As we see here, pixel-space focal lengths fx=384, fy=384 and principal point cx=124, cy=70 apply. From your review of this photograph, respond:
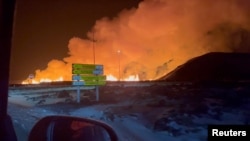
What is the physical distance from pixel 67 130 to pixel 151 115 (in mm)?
3949

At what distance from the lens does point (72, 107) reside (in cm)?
612

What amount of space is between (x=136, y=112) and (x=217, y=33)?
21.8m

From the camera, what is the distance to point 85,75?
22.8 ft

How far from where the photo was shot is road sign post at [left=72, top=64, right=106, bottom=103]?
269 inches

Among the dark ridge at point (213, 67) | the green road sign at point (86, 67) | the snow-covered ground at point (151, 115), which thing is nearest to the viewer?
the snow-covered ground at point (151, 115)

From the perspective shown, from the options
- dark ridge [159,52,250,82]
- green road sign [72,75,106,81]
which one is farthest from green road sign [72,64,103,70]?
dark ridge [159,52,250,82]

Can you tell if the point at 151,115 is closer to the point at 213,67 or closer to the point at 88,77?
the point at 88,77

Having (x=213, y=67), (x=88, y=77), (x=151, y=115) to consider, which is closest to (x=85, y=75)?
(x=88, y=77)

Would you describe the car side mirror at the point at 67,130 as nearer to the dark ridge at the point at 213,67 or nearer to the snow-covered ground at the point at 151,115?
the snow-covered ground at the point at 151,115

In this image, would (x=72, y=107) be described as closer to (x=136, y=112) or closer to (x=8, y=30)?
(x=136, y=112)

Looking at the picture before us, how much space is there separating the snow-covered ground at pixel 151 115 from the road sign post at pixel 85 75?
638 millimetres

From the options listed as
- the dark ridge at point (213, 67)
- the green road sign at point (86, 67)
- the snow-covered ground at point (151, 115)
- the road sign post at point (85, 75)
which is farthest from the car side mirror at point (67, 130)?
the dark ridge at point (213, 67)

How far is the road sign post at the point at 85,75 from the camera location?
6832 millimetres

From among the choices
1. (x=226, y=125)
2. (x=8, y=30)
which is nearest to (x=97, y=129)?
(x=8, y=30)
